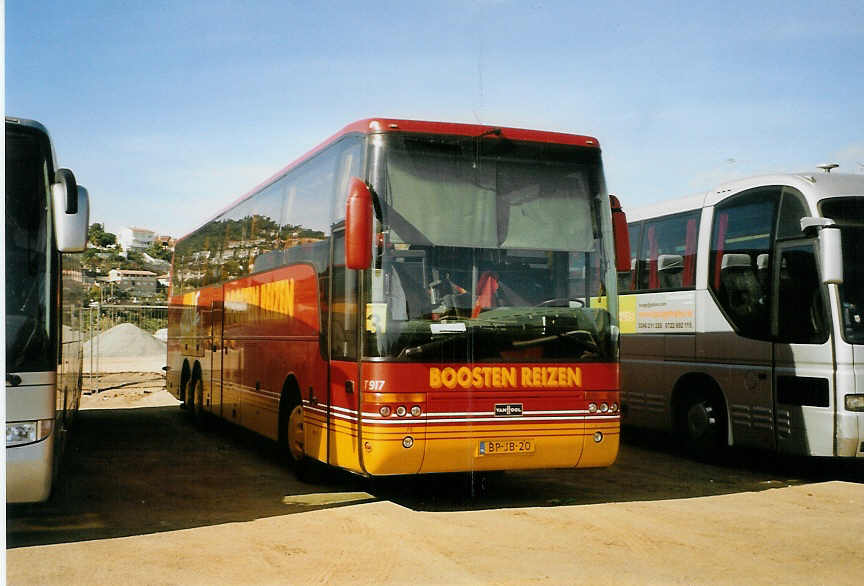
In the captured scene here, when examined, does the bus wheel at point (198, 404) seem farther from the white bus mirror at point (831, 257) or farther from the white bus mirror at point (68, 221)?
the white bus mirror at point (831, 257)

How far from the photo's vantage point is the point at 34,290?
7348mm

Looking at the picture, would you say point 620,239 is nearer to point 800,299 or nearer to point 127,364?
point 800,299

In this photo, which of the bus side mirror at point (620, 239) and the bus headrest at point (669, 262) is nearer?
the bus side mirror at point (620, 239)

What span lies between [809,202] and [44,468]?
27.2 feet

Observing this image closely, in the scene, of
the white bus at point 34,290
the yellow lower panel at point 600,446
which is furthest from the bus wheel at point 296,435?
the white bus at point 34,290

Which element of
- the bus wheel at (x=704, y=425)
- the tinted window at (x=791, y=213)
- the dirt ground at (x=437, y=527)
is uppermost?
the tinted window at (x=791, y=213)

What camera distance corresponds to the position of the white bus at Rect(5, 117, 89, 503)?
23.3ft

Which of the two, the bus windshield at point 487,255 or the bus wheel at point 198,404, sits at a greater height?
the bus windshield at point 487,255

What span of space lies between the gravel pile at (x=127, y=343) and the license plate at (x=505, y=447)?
40721mm

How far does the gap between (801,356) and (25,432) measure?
7987 millimetres

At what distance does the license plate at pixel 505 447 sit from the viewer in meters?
8.87

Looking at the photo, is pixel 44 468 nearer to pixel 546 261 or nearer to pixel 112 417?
pixel 546 261

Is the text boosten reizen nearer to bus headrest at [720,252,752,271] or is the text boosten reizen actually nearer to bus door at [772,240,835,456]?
bus door at [772,240,835,456]

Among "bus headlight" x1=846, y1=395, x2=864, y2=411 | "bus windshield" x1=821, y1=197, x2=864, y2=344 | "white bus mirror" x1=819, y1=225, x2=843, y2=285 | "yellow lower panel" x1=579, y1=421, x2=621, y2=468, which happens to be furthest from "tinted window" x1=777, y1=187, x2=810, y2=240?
"yellow lower panel" x1=579, y1=421, x2=621, y2=468
